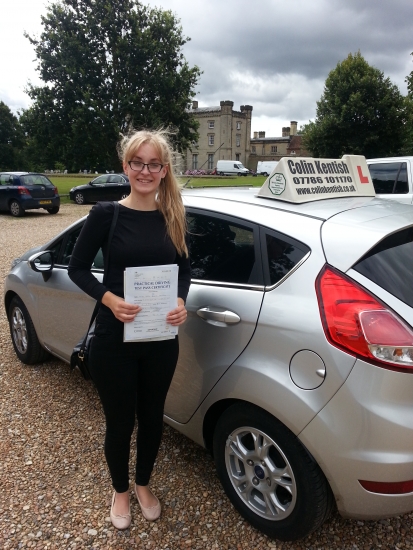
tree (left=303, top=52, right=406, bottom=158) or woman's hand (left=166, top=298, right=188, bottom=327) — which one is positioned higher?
tree (left=303, top=52, right=406, bottom=158)

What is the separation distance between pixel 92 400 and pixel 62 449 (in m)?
0.59

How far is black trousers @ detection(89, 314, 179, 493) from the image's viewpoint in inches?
74.2

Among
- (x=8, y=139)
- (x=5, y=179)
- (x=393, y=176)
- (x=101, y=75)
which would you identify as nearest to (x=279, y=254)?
(x=393, y=176)

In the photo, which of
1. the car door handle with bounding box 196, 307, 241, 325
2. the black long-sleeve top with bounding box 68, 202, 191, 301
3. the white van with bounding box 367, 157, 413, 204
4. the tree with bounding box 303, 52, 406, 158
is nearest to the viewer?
the black long-sleeve top with bounding box 68, 202, 191, 301

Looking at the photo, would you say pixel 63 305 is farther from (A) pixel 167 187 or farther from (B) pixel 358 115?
(B) pixel 358 115

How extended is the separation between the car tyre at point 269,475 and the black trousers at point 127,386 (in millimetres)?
354

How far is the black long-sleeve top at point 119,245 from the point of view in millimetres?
1819

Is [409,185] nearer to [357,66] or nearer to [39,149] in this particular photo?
[357,66]

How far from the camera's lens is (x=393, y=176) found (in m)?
6.61

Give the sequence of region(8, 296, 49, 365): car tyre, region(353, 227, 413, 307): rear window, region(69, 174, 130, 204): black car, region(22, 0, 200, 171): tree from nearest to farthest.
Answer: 1. region(353, 227, 413, 307): rear window
2. region(8, 296, 49, 365): car tyre
3. region(69, 174, 130, 204): black car
4. region(22, 0, 200, 171): tree

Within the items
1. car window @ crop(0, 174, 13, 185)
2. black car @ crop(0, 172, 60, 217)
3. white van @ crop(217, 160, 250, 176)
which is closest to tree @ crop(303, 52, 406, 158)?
black car @ crop(0, 172, 60, 217)

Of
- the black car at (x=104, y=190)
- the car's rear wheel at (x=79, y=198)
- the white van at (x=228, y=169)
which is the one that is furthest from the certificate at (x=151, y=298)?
the white van at (x=228, y=169)

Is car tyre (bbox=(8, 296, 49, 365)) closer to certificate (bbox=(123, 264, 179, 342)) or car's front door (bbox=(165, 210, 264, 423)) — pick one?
car's front door (bbox=(165, 210, 264, 423))

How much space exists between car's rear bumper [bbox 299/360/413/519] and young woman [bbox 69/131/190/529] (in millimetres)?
764
